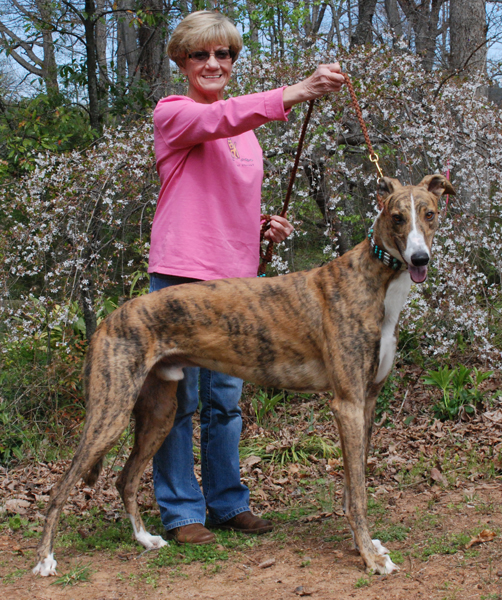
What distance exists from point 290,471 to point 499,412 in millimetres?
2022

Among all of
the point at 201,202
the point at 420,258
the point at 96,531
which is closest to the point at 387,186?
the point at 420,258

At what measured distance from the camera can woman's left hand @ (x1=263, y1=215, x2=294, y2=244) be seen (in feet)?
13.4

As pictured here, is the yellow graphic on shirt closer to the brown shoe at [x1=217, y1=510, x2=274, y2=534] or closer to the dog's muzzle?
the dog's muzzle

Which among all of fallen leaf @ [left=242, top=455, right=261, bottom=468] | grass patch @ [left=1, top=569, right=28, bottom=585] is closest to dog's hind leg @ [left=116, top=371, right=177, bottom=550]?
grass patch @ [left=1, top=569, right=28, bottom=585]

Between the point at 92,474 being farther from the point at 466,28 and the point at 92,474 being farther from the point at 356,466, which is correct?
the point at 466,28

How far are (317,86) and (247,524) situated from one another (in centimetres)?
268

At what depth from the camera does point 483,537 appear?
3.23 metres

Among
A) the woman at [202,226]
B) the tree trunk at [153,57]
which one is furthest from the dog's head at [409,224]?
the tree trunk at [153,57]

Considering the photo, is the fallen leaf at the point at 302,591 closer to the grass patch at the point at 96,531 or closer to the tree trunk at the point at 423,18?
the grass patch at the point at 96,531

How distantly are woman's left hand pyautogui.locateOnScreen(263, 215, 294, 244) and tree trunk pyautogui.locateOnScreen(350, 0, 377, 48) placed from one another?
631cm

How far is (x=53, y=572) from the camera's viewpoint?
327 centimetres

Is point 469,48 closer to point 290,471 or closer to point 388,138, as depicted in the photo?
point 388,138

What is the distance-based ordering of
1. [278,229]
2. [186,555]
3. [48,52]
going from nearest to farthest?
[186,555] < [278,229] < [48,52]

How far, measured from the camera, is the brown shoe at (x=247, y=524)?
385 centimetres
